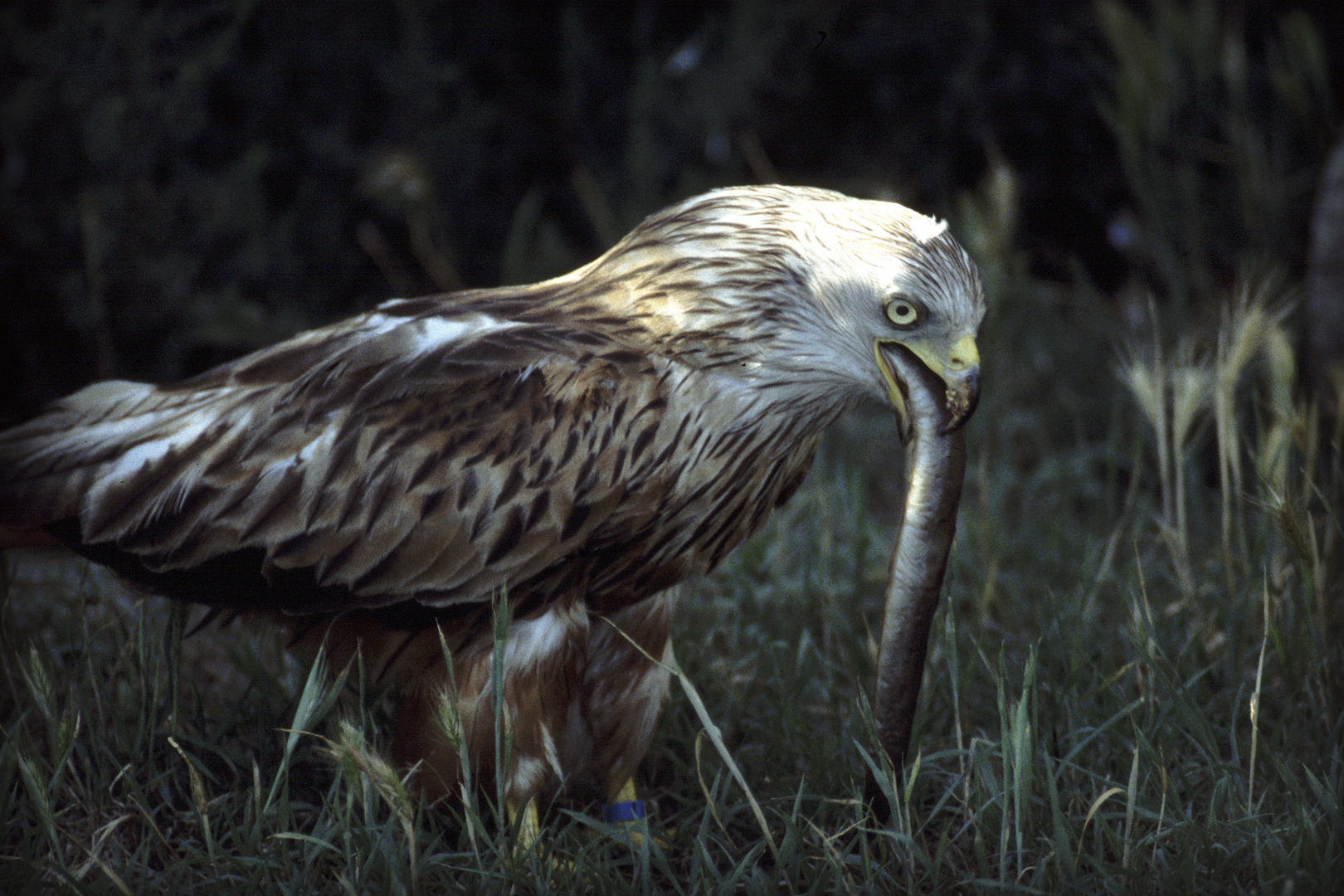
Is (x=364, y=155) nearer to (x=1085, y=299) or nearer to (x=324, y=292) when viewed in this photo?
(x=324, y=292)

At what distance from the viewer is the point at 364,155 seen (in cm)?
505

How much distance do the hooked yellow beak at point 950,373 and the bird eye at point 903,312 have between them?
0.03 metres

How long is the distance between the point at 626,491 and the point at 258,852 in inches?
35.6

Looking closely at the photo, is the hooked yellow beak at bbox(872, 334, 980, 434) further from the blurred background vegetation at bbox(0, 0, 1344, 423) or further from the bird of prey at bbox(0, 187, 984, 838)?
the blurred background vegetation at bbox(0, 0, 1344, 423)

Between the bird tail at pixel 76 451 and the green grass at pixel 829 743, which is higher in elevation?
the bird tail at pixel 76 451

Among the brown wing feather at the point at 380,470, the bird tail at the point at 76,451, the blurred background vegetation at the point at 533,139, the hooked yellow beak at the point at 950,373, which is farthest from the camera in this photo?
the blurred background vegetation at the point at 533,139

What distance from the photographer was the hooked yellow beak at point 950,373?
207cm

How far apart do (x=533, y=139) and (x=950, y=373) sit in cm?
384

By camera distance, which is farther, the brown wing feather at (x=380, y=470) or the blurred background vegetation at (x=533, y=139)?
the blurred background vegetation at (x=533, y=139)

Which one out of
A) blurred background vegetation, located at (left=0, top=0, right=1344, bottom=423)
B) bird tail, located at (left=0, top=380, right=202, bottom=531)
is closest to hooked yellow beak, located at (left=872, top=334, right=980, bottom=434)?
bird tail, located at (left=0, top=380, right=202, bottom=531)

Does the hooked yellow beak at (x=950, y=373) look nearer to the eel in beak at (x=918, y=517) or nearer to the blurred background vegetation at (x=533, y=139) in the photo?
the eel in beak at (x=918, y=517)

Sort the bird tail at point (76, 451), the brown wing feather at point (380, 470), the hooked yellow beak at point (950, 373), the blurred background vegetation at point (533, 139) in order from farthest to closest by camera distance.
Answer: the blurred background vegetation at point (533, 139) → the bird tail at point (76, 451) → the brown wing feather at point (380, 470) → the hooked yellow beak at point (950, 373)

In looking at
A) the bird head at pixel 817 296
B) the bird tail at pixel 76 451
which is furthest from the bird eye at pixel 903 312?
the bird tail at pixel 76 451

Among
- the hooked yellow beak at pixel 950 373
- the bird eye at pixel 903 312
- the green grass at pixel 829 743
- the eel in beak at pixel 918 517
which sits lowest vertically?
the green grass at pixel 829 743
